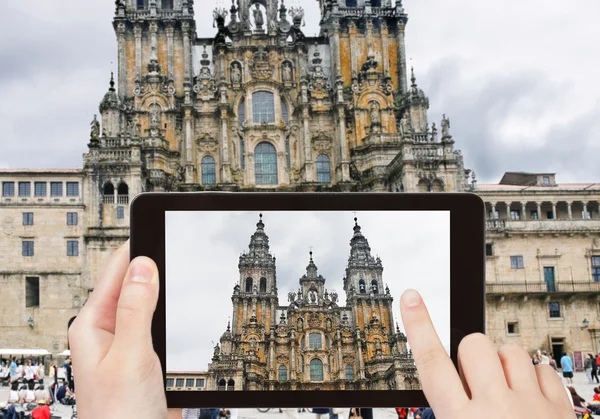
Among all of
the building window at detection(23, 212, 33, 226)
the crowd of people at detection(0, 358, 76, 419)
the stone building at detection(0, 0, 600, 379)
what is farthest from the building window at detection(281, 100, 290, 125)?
the crowd of people at detection(0, 358, 76, 419)

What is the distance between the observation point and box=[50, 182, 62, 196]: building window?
4265 cm

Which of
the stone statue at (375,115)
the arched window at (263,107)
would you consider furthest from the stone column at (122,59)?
the stone statue at (375,115)

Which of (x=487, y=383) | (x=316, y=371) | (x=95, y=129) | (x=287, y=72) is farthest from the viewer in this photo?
(x=287, y=72)

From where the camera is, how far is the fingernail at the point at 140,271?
7.59 feet

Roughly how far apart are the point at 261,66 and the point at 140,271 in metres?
48.6

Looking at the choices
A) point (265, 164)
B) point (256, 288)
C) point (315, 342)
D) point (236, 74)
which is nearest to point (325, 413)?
point (315, 342)

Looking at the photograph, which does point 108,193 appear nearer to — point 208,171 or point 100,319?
point 208,171

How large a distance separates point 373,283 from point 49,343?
137 ft

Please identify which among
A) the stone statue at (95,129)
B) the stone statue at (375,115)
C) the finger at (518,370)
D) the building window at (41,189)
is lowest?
the finger at (518,370)

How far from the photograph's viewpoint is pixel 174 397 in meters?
2.59

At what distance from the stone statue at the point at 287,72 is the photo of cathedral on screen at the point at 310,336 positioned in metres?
48.2

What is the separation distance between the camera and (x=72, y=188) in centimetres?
4303

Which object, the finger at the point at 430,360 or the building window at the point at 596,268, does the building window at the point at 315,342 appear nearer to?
the finger at the point at 430,360

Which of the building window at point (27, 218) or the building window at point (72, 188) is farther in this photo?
the building window at point (72, 188)
